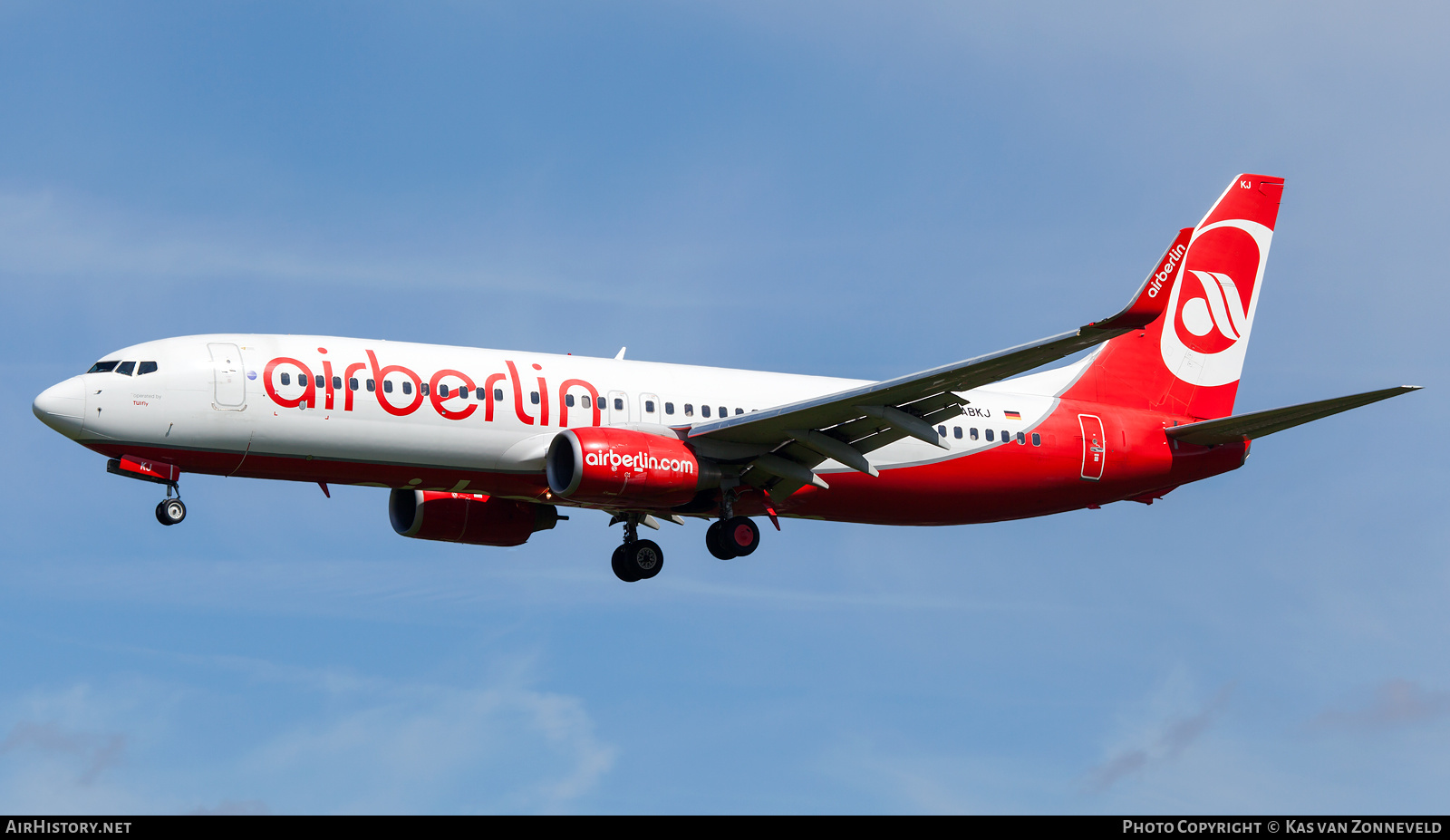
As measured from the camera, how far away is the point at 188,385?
33438 millimetres

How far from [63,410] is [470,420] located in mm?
8106

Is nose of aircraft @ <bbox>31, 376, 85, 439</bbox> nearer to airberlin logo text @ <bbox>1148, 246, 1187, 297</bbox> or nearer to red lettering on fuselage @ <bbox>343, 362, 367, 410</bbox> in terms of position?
red lettering on fuselage @ <bbox>343, 362, 367, 410</bbox>

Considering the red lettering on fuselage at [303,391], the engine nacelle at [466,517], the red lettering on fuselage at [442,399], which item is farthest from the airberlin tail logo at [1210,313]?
the red lettering on fuselage at [303,391]

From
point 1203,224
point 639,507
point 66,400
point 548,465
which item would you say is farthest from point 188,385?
point 1203,224

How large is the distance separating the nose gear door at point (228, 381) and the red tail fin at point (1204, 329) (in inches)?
807

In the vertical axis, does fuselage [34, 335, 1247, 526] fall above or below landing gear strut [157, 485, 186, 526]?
above

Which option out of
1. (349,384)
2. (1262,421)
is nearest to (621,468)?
(349,384)

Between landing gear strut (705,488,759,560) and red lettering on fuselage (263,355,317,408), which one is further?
landing gear strut (705,488,759,560)

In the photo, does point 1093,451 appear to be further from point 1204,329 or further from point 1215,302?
point 1215,302

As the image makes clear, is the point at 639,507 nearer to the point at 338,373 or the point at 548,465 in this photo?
the point at 548,465

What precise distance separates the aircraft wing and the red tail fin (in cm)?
625

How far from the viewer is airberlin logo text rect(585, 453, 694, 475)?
34031mm

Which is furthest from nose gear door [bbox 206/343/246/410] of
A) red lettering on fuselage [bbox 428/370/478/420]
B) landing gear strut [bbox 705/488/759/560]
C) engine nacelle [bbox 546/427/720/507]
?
landing gear strut [bbox 705/488/759/560]

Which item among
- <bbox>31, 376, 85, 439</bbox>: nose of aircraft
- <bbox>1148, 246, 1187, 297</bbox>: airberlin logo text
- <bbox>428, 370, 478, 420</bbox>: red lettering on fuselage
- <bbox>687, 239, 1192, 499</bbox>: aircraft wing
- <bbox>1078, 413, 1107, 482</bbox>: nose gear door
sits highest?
<bbox>1148, 246, 1187, 297</bbox>: airberlin logo text
